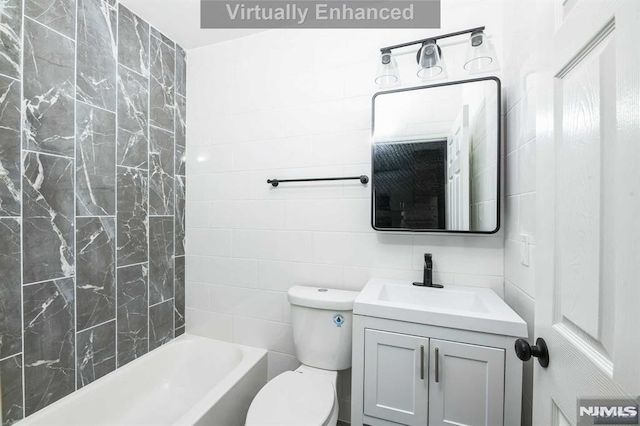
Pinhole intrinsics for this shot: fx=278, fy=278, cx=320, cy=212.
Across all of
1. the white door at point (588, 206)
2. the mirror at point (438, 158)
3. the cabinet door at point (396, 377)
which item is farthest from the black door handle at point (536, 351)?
the mirror at point (438, 158)

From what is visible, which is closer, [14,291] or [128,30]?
[14,291]

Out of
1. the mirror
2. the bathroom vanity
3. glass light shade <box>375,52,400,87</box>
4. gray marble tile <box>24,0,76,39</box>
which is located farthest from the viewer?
glass light shade <box>375,52,400,87</box>

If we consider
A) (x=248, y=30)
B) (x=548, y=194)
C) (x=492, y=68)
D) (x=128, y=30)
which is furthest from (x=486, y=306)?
(x=128, y=30)

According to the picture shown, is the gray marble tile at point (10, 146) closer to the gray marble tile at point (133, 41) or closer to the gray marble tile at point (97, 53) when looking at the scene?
the gray marble tile at point (97, 53)

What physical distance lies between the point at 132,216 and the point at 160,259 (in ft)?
1.07

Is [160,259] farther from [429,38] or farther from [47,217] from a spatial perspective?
[429,38]

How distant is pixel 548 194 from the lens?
2.31ft

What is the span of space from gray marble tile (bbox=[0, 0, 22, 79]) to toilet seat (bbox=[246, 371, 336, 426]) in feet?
5.38

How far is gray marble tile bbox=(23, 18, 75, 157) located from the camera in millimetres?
1141

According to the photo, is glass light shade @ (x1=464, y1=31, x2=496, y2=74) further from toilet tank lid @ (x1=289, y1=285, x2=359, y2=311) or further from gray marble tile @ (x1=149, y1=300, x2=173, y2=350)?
gray marble tile @ (x1=149, y1=300, x2=173, y2=350)

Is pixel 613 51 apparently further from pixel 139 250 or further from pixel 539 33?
pixel 139 250

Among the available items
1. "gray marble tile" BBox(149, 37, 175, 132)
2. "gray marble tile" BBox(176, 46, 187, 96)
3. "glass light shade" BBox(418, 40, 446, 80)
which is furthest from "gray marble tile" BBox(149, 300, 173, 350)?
"glass light shade" BBox(418, 40, 446, 80)

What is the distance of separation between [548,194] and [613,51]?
12.9 inches

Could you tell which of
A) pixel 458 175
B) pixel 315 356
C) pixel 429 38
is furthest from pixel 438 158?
pixel 315 356
